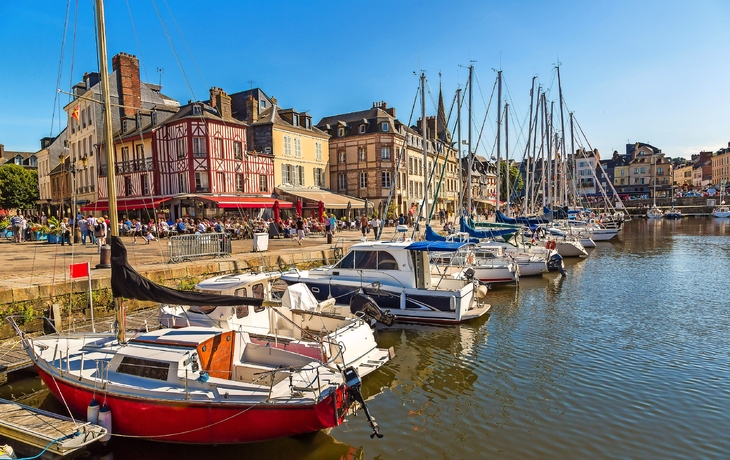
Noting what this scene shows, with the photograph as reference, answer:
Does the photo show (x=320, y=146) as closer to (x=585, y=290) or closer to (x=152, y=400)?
(x=585, y=290)

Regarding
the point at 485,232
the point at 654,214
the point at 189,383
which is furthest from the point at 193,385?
the point at 654,214

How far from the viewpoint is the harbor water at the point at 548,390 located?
6949mm

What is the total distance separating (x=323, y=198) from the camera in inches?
1455

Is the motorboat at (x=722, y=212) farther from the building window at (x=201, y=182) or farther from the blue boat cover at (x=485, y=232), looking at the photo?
the building window at (x=201, y=182)

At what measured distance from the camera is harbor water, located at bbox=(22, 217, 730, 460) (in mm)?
6949

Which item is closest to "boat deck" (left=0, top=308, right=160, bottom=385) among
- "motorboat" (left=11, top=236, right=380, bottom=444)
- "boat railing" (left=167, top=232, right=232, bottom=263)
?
"motorboat" (left=11, top=236, right=380, bottom=444)

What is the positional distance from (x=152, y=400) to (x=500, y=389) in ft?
20.3

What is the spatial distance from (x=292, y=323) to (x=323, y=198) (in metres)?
28.0

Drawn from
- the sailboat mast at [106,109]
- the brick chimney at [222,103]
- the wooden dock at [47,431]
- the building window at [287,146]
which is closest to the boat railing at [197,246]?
the sailboat mast at [106,109]

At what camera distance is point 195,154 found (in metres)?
29.9

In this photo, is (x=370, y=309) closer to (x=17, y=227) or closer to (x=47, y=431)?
(x=47, y=431)

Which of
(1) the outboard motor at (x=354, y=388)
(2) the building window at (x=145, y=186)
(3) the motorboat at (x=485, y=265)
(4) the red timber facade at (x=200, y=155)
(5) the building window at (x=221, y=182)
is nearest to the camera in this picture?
(1) the outboard motor at (x=354, y=388)

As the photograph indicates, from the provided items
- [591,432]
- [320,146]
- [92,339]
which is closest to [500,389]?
[591,432]

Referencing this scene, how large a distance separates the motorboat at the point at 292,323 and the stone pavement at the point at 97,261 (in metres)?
3.74
